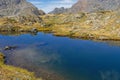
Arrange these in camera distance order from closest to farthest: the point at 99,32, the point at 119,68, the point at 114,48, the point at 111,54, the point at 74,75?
1. the point at 74,75
2. the point at 119,68
3. the point at 111,54
4. the point at 114,48
5. the point at 99,32

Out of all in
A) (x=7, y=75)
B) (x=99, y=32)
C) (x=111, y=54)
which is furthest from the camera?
(x=99, y=32)

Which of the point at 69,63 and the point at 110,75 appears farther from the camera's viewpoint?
the point at 69,63

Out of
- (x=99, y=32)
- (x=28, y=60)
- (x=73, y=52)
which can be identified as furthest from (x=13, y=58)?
(x=99, y=32)

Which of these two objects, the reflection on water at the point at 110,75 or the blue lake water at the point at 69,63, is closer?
the reflection on water at the point at 110,75

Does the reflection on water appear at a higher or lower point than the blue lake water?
lower

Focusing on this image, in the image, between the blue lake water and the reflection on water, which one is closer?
the reflection on water

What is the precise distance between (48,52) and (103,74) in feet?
140

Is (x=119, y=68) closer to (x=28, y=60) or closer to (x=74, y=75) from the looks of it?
(x=74, y=75)

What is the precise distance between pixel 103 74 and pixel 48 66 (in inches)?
871

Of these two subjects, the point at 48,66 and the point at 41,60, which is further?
the point at 41,60

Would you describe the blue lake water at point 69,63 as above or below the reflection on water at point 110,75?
above

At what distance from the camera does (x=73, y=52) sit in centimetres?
11319

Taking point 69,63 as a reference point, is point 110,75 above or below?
below

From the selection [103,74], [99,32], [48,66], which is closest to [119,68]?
[103,74]
